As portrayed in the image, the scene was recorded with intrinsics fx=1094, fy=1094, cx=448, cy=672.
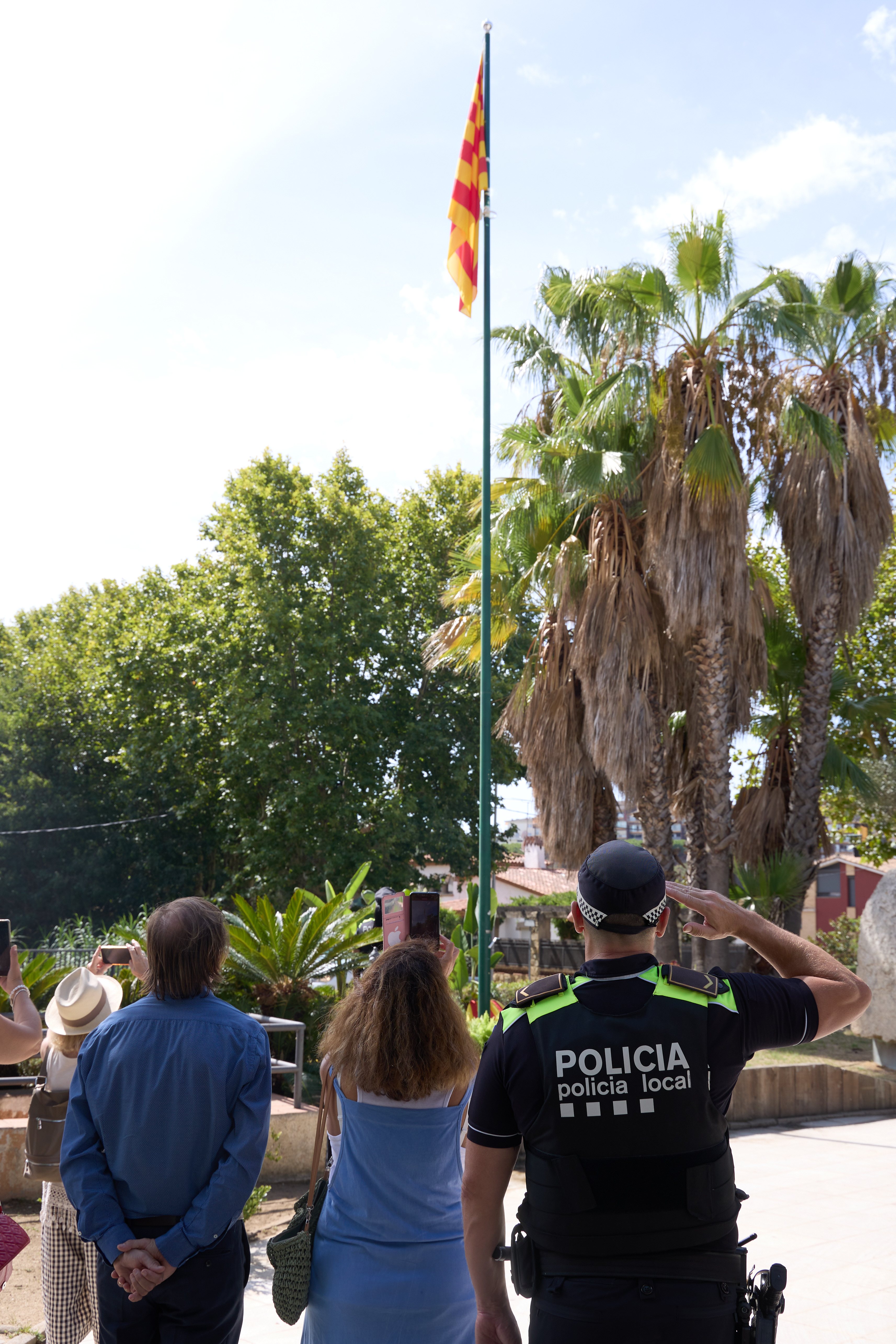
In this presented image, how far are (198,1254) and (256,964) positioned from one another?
330 inches

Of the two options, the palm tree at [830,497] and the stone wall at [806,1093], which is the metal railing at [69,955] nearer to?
the stone wall at [806,1093]

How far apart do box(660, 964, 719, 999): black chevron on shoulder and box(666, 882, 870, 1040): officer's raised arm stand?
115mm

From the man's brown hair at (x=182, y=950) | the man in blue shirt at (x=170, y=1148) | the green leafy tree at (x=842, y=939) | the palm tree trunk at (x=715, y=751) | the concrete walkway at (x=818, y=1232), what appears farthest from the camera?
the green leafy tree at (x=842, y=939)

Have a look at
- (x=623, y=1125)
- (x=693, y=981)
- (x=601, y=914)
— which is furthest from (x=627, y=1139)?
(x=601, y=914)

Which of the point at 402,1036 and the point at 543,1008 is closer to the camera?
the point at 543,1008

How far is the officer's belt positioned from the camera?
2.14m

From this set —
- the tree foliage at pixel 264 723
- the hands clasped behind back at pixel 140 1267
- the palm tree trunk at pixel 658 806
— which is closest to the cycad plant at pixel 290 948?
the palm tree trunk at pixel 658 806

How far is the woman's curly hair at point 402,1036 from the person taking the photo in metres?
2.73

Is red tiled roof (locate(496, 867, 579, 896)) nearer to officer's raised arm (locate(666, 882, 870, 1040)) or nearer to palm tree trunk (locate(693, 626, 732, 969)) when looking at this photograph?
palm tree trunk (locate(693, 626, 732, 969))

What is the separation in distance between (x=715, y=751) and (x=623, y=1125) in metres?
13.7

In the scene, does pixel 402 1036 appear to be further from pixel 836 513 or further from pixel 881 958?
pixel 836 513

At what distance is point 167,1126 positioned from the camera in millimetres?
2844

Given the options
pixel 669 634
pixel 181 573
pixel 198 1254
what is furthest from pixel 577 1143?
pixel 181 573

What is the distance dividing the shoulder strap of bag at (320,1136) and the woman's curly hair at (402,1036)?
0.08 metres
